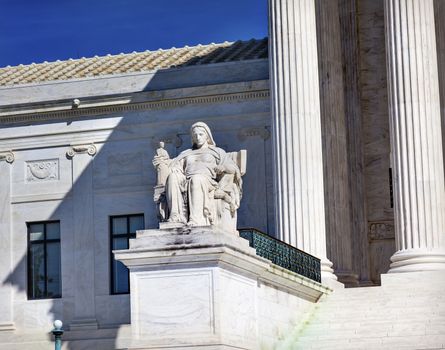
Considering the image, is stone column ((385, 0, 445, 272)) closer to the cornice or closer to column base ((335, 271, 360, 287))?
column base ((335, 271, 360, 287))

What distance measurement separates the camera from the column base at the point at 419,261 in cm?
3962

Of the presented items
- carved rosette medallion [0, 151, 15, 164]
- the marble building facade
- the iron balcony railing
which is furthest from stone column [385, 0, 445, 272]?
carved rosette medallion [0, 151, 15, 164]

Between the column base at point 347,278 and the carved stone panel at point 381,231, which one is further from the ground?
the carved stone panel at point 381,231

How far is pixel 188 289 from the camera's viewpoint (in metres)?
32.4

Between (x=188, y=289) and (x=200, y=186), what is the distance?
2872 millimetres

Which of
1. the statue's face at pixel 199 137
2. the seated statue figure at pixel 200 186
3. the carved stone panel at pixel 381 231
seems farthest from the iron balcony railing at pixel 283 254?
the carved stone panel at pixel 381 231

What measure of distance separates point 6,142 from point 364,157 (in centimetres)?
1292

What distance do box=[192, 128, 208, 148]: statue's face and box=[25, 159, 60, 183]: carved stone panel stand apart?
15344 mm

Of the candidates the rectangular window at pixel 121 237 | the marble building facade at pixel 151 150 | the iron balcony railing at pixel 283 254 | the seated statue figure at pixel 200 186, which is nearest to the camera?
the seated statue figure at pixel 200 186

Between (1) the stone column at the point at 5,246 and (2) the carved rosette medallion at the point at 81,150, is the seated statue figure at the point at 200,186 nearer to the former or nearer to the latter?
(2) the carved rosette medallion at the point at 81,150

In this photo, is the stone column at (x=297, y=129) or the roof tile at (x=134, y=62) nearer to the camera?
the stone column at (x=297, y=129)

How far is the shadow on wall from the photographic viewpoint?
48719 millimetres

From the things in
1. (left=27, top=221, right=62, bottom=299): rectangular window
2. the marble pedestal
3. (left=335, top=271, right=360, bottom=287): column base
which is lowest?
the marble pedestal

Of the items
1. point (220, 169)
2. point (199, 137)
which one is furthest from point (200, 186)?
point (199, 137)
